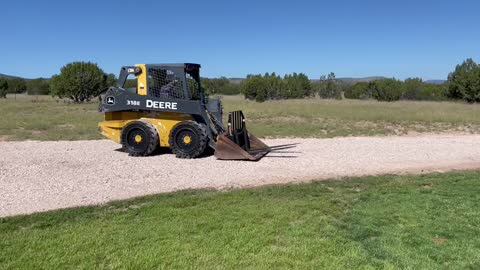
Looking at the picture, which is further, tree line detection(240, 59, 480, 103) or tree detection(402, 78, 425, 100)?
tree detection(402, 78, 425, 100)

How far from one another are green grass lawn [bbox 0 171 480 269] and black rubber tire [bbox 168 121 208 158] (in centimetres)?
356

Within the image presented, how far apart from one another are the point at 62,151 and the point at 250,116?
12.9 meters

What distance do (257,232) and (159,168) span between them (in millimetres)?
4939

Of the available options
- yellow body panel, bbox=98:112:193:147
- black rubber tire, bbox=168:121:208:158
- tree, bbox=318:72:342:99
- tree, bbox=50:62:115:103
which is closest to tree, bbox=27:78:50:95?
tree, bbox=50:62:115:103

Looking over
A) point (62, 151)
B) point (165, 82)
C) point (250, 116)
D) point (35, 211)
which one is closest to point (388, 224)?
point (35, 211)

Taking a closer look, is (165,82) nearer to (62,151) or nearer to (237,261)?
(62,151)

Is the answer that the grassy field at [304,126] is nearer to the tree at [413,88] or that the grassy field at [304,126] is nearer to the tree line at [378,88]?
the tree line at [378,88]

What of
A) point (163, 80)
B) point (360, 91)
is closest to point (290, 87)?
point (360, 91)

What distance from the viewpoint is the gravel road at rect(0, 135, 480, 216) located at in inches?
299

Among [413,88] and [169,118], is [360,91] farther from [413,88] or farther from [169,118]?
[169,118]

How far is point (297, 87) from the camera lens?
73062mm

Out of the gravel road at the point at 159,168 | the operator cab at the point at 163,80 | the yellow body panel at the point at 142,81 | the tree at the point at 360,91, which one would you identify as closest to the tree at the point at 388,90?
the tree at the point at 360,91

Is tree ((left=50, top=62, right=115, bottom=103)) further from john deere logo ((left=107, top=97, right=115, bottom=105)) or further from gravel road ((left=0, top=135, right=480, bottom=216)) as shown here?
john deere logo ((left=107, top=97, right=115, bottom=105))

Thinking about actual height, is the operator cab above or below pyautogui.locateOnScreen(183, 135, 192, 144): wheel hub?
above
